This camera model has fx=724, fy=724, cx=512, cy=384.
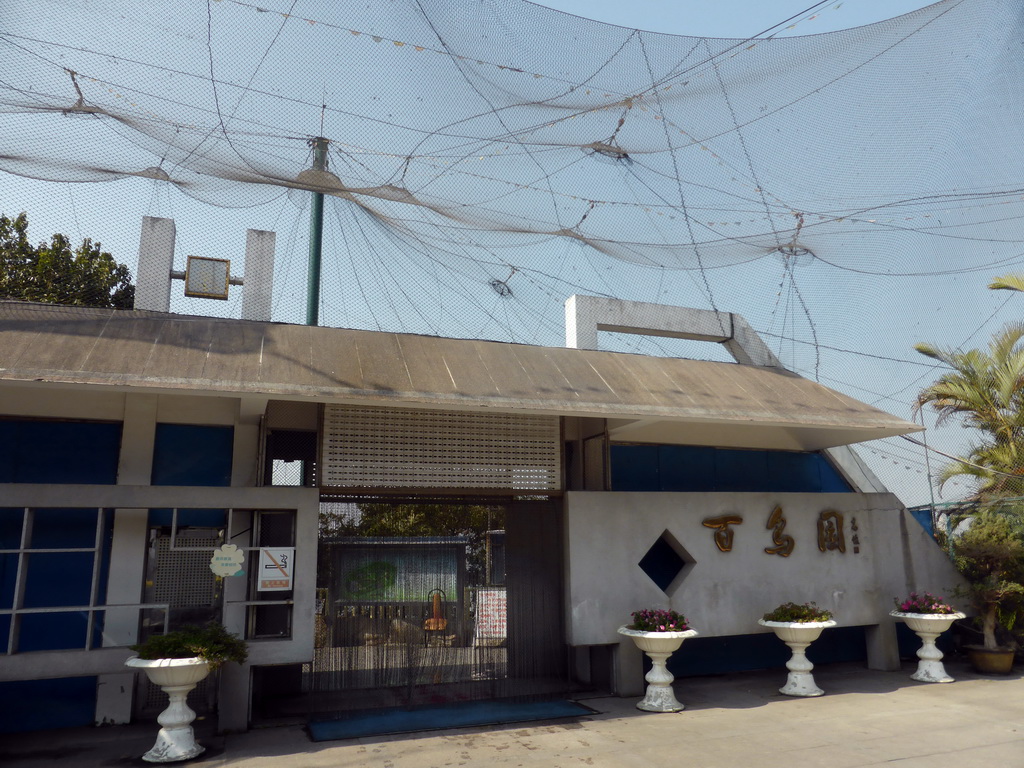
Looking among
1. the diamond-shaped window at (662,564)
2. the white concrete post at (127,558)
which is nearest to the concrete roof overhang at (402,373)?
the white concrete post at (127,558)

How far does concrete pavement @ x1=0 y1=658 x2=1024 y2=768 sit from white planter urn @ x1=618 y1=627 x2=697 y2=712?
0.19m

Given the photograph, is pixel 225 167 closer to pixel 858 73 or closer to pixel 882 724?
pixel 858 73

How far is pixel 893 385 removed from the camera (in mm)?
13688

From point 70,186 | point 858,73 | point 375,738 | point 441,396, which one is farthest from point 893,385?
point 70,186

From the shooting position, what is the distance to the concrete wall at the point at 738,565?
987 cm

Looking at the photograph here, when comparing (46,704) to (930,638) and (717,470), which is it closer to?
(717,470)

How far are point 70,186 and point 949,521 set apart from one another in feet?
49.1

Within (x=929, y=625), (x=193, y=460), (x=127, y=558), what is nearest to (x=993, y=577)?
(x=929, y=625)

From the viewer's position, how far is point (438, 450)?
959 centimetres

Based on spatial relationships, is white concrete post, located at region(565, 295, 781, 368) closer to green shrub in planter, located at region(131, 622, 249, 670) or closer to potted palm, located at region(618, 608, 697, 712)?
potted palm, located at region(618, 608, 697, 712)

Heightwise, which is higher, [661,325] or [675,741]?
[661,325]

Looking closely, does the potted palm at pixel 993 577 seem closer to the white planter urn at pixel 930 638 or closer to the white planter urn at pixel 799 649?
the white planter urn at pixel 930 638

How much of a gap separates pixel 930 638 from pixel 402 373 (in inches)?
347

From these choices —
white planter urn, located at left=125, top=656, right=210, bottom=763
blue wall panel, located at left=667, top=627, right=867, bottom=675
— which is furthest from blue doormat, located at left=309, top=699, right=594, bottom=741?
blue wall panel, located at left=667, top=627, right=867, bottom=675
